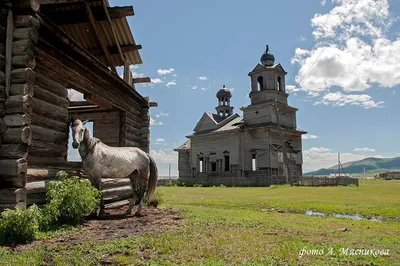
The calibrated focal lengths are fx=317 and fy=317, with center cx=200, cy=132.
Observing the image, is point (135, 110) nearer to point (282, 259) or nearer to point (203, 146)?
point (282, 259)

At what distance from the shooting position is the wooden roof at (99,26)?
12.3 metres

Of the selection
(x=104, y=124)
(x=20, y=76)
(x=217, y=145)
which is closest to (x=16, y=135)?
(x=20, y=76)

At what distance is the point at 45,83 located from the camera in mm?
8344

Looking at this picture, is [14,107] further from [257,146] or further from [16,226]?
[257,146]

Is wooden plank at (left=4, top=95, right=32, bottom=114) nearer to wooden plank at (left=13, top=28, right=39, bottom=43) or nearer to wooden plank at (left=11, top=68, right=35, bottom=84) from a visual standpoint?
wooden plank at (left=11, top=68, right=35, bottom=84)

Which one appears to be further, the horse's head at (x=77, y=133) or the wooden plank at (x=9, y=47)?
the horse's head at (x=77, y=133)

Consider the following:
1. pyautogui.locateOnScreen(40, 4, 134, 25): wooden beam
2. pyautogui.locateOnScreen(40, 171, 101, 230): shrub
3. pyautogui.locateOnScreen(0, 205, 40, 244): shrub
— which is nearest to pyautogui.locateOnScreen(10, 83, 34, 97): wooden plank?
pyautogui.locateOnScreen(40, 171, 101, 230): shrub

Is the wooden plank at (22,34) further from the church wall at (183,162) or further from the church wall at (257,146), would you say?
A: the church wall at (183,162)

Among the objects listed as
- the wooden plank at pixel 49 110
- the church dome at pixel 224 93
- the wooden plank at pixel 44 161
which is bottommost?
the wooden plank at pixel 44 161

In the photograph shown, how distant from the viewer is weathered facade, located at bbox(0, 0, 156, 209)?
262 inches

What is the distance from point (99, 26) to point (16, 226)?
10009 mm

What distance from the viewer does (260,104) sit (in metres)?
39.5

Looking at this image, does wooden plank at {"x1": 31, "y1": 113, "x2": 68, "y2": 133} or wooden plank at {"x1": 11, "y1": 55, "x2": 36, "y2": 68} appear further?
wooden plank at {"x1": 31, "y1": 113, "x2": 68, "y2": 133}

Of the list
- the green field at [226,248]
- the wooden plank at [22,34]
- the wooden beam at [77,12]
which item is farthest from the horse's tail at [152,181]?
the wooden beam at [77,12]
